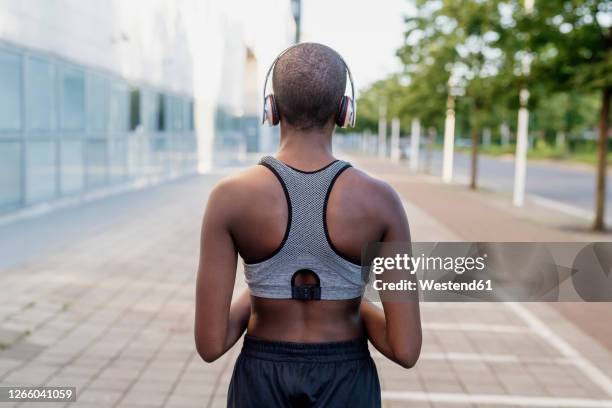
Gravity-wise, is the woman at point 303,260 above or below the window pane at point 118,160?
above

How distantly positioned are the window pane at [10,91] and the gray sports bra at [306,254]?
11.9 meters

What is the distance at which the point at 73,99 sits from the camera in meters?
16.8

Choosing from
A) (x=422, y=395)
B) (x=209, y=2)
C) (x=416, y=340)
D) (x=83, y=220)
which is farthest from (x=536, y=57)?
(x=209, y=2)

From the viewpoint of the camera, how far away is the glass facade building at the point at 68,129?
1338cm

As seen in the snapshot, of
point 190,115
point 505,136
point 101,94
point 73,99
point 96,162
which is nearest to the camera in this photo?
point 73,99

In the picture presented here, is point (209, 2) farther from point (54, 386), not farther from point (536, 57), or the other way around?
point (54, 386)

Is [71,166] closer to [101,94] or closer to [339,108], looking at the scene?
[101,94]

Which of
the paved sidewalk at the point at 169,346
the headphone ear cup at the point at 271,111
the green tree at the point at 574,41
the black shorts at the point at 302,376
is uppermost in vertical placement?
the green tree at the point at 574,41

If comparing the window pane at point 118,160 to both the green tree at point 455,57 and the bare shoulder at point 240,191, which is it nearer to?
the green tree at point 455,57

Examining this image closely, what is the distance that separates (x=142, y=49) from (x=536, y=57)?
11.2 m

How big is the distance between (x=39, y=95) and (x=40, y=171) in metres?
1.29

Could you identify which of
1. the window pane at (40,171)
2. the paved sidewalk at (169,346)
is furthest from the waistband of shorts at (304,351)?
the window pane at (40,171)

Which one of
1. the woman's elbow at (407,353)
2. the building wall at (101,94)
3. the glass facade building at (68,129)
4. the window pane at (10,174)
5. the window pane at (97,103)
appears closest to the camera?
the woman's elbow at (407,353)

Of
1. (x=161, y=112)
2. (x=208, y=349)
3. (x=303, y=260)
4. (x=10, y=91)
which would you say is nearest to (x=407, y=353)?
(x=303, y=260)
